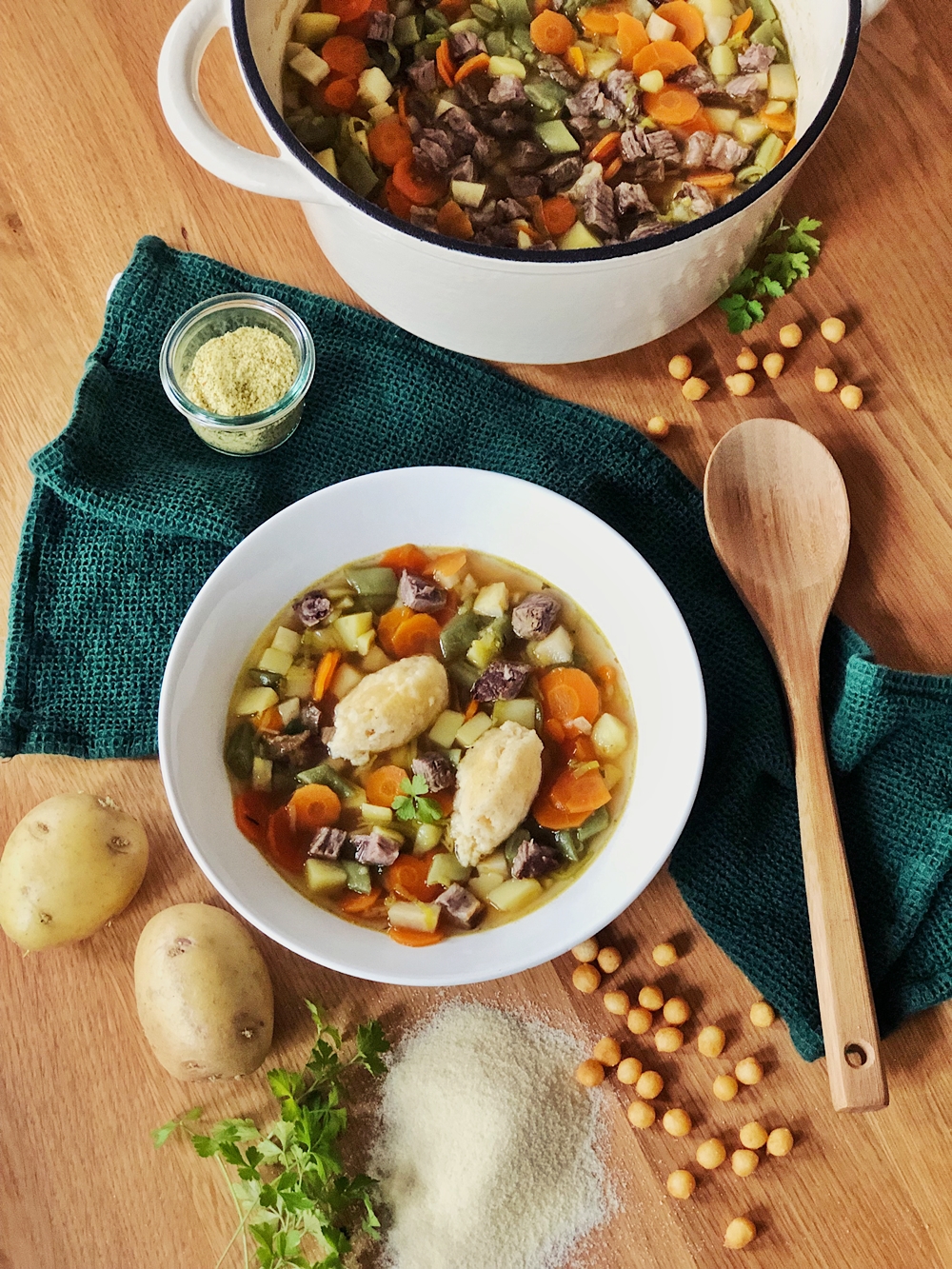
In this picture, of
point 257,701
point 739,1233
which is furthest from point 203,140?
point 739,1233

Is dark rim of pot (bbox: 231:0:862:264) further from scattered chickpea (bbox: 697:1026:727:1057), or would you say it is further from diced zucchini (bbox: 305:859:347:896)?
scattered chickpea (bbox: 697:1026:727:1057)

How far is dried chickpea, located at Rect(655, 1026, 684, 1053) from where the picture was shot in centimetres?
199

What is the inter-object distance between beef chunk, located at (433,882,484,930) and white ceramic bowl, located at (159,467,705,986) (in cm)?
3

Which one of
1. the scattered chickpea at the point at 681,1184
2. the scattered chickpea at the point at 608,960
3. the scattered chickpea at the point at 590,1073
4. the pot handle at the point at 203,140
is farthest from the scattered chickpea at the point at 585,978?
the pot handle at the point at 203,140

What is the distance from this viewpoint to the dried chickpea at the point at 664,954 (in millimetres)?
2006

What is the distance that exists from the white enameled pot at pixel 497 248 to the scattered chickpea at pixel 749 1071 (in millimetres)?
1259

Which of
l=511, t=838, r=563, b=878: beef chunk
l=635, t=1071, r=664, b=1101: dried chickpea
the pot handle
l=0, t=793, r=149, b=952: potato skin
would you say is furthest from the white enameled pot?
l=635, t=1071, r=664, b=1101: dried chickpea

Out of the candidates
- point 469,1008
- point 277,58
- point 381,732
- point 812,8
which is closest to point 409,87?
point 277,58

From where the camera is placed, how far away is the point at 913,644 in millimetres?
2049

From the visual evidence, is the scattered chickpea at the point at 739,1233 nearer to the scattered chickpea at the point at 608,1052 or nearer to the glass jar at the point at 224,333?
the scattered chickpea at the point at 608,1052

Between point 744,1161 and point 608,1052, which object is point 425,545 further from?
point 744,1161

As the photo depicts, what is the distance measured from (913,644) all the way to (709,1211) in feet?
3.48

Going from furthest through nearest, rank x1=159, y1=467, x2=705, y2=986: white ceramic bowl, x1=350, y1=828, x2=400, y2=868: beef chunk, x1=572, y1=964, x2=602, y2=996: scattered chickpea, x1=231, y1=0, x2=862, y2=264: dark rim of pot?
1. x1=572, y1=964, x2=602, y2=996: scattered chickpea
2. x1=350, y1=828, x2=400, y2=868: beef chunk
3. x1=159, y1=467, x2=705, y2=986: white ceramic bowl
4. x1=231, y1=0, x2=862, y2=264: dark rim of pot

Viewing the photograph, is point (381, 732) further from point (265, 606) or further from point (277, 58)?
point (277, 58)
